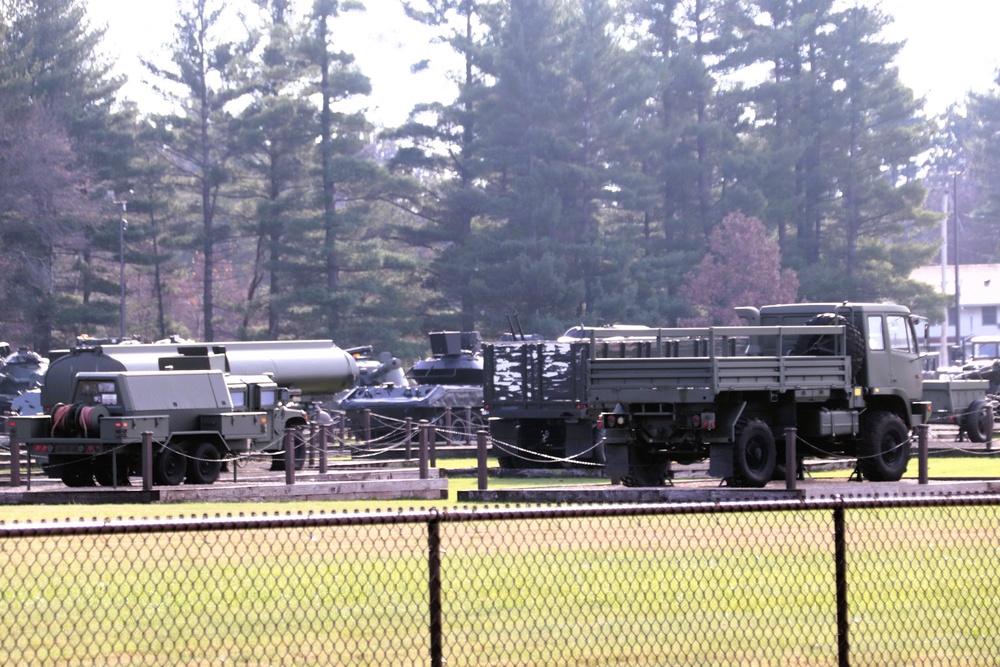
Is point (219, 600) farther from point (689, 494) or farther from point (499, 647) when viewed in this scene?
point (689, 494)

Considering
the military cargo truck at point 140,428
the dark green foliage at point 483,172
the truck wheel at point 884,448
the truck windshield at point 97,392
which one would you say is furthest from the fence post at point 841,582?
the dark green foliage at point 483,172

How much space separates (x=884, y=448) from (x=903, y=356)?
1314 millimetres

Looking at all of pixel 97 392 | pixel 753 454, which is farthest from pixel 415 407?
pixel 753 454

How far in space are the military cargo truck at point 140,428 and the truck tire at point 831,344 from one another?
8.43 meters

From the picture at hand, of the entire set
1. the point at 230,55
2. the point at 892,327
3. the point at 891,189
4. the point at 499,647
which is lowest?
the point at 499,647

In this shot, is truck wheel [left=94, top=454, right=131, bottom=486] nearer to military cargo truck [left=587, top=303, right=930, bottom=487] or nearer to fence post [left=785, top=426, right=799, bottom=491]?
military cargo truck [left=587, top=303, right=930, bottom=487]

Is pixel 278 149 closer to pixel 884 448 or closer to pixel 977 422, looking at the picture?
pixel 977 422

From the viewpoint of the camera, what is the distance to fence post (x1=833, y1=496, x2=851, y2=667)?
8258 millimetres

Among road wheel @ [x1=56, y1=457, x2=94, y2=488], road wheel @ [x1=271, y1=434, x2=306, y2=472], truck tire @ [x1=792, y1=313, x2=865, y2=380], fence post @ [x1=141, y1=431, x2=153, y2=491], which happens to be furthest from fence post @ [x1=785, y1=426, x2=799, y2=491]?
road wheel @ [x1=56, y1=457, x2=94, y2=488]

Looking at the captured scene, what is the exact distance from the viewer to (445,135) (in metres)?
67.9

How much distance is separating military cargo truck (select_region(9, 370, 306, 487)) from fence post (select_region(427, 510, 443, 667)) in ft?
52.2

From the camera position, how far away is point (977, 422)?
33469 millimetres

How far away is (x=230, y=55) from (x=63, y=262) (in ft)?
34.7

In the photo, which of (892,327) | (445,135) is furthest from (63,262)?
(892,327)
